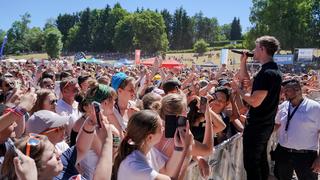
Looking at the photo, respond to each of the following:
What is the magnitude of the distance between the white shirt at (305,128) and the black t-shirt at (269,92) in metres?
1.08

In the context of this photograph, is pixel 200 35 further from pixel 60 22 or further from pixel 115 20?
pixel 60 22

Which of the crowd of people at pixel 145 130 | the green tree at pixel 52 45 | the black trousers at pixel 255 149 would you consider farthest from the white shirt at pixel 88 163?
the green tree at pixel 52 45

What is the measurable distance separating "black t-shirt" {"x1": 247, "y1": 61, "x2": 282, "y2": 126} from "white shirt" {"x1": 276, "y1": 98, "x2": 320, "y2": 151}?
3.53ft

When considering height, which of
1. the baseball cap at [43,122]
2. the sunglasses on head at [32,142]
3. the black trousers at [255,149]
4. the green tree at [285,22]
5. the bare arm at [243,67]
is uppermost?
the green tree at [285,22]

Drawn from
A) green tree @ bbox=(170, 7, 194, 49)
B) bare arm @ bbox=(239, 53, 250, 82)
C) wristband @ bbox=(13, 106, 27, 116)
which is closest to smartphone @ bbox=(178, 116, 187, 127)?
wristband @ bbox=(13, 106, 27, 116)

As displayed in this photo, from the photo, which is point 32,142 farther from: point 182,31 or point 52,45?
point 182,31

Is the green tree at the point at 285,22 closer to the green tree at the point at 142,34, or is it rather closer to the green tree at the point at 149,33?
the green tree at the point at 149,33

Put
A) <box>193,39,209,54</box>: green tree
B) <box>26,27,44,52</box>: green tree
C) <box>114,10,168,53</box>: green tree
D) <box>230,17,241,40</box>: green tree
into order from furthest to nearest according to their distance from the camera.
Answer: <box>230,17,241,40</box>: green tree < <box>26,27,44,52</box>: green tree < <box>114,10,168,53</box>: green tree < <box>193,39,209,54</box>: green tree

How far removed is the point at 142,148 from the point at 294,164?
11.3ft

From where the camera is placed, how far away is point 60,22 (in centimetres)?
14388

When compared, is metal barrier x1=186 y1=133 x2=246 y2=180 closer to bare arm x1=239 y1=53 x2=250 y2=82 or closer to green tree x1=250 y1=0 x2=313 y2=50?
bare arm x1=239 y1=53 x2=250 y2=82

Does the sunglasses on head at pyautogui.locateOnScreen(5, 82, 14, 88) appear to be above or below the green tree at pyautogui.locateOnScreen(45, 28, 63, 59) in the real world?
above

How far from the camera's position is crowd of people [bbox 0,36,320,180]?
258 cm

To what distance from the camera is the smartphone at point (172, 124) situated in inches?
117
